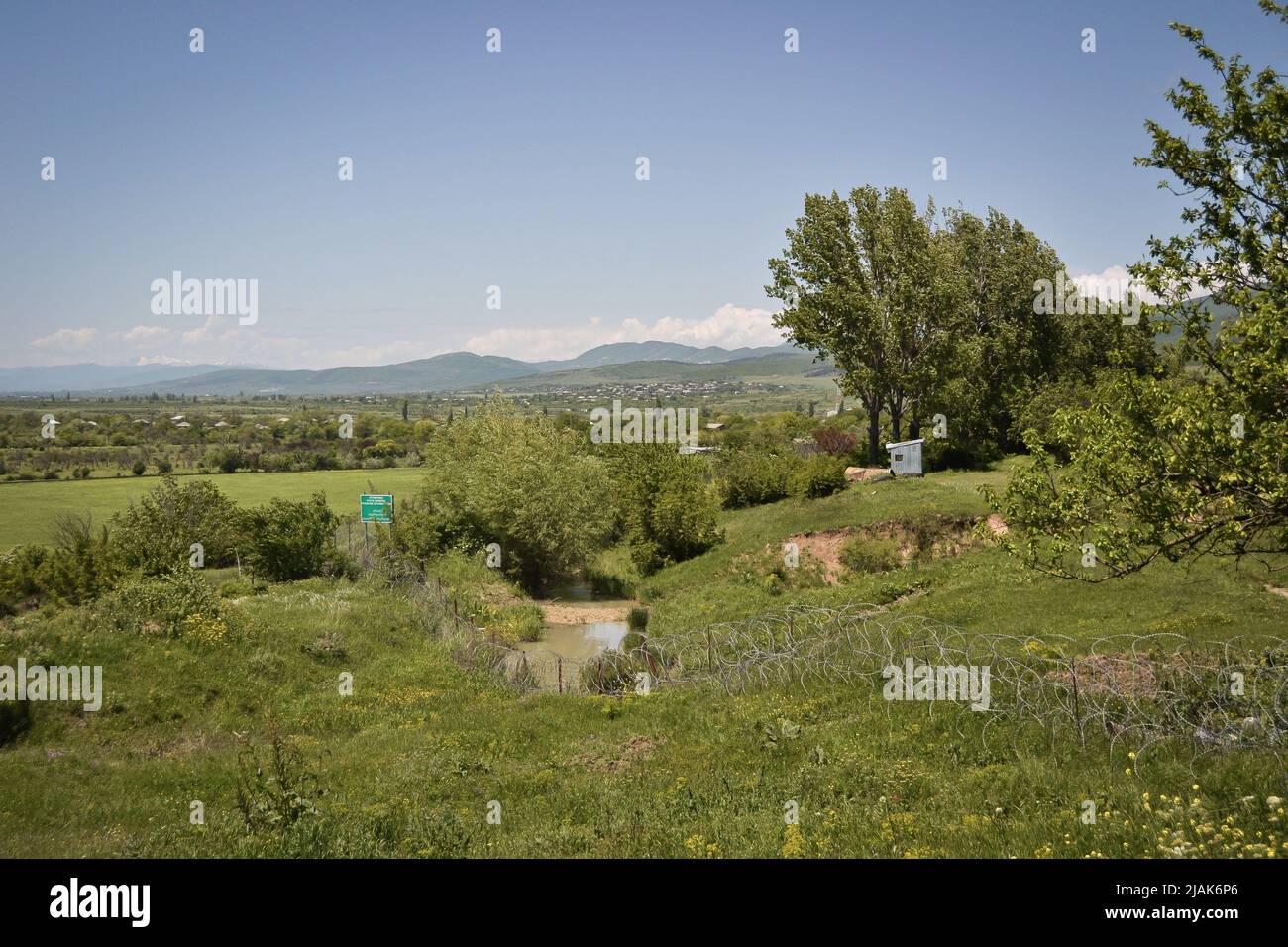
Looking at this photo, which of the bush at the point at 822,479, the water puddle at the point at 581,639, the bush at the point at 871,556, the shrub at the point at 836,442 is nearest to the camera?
the water puddle at the point at 581,639

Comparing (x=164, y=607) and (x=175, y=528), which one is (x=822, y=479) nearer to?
(x=164, y=607)

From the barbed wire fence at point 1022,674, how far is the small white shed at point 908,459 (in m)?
18.7

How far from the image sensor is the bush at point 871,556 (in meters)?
32.7

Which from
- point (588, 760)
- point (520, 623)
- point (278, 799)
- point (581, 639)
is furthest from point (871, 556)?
point (278, 799)

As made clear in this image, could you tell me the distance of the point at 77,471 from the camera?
230 feet

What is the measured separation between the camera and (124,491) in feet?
209

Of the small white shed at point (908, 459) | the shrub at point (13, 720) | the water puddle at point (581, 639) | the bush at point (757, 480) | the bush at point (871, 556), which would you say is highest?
the small white shed at point (908, 459)

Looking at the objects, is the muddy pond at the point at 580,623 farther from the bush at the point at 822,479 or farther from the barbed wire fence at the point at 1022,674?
the bush at the point at 822,479

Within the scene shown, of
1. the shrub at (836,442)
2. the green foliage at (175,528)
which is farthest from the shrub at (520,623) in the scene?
the shrub at (836,442)

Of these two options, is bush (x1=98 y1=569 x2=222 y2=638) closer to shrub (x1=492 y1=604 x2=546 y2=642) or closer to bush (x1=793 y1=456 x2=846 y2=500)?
shrub (x1=492 y1=604 x2=546 y2=642)

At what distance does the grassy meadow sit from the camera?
9.64 meters

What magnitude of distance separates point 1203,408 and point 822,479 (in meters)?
30.9

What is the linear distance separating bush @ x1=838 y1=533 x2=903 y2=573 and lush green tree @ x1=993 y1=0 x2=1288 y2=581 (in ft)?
61.9
